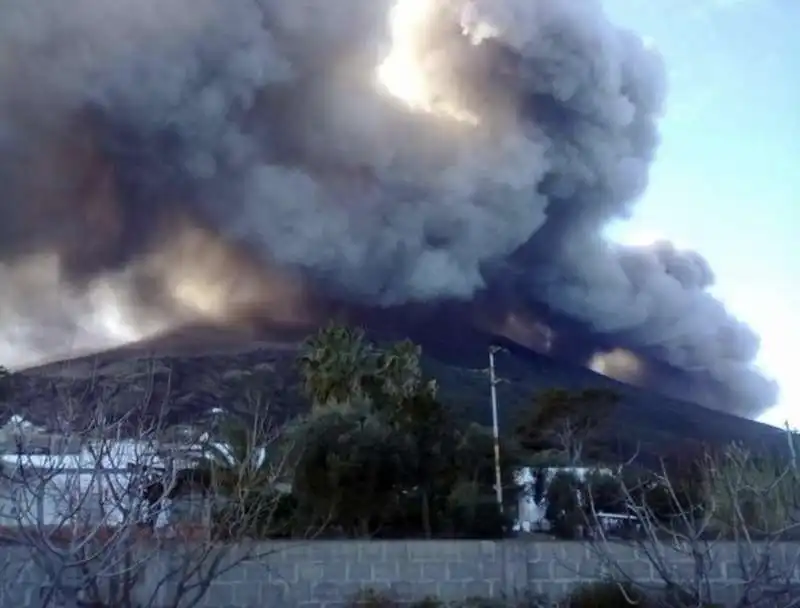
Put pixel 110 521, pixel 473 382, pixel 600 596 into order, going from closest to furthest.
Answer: pixel 110 521
pixel 600 596
pixel 473 382

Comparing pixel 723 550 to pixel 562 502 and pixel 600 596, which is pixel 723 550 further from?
pixel 562 502

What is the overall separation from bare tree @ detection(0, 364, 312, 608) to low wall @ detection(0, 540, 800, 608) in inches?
13.6

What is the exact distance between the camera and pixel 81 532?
669cm

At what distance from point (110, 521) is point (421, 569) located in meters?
3.57

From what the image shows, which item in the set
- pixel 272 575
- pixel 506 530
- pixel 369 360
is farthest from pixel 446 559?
pixel 369 360

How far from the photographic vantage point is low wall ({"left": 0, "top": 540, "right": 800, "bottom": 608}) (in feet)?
33.0

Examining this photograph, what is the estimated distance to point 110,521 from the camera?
8359 mm

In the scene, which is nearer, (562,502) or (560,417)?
(562,502)

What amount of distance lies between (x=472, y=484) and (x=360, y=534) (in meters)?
3.87

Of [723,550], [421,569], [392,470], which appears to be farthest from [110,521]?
[392,470]

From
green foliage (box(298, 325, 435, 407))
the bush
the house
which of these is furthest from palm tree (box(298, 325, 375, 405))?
the bush

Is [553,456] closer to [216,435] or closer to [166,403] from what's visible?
[216,435]

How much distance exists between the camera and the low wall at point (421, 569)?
1005cm

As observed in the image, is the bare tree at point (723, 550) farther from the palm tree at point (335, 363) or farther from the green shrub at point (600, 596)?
the palm tree at point (335, 363)
